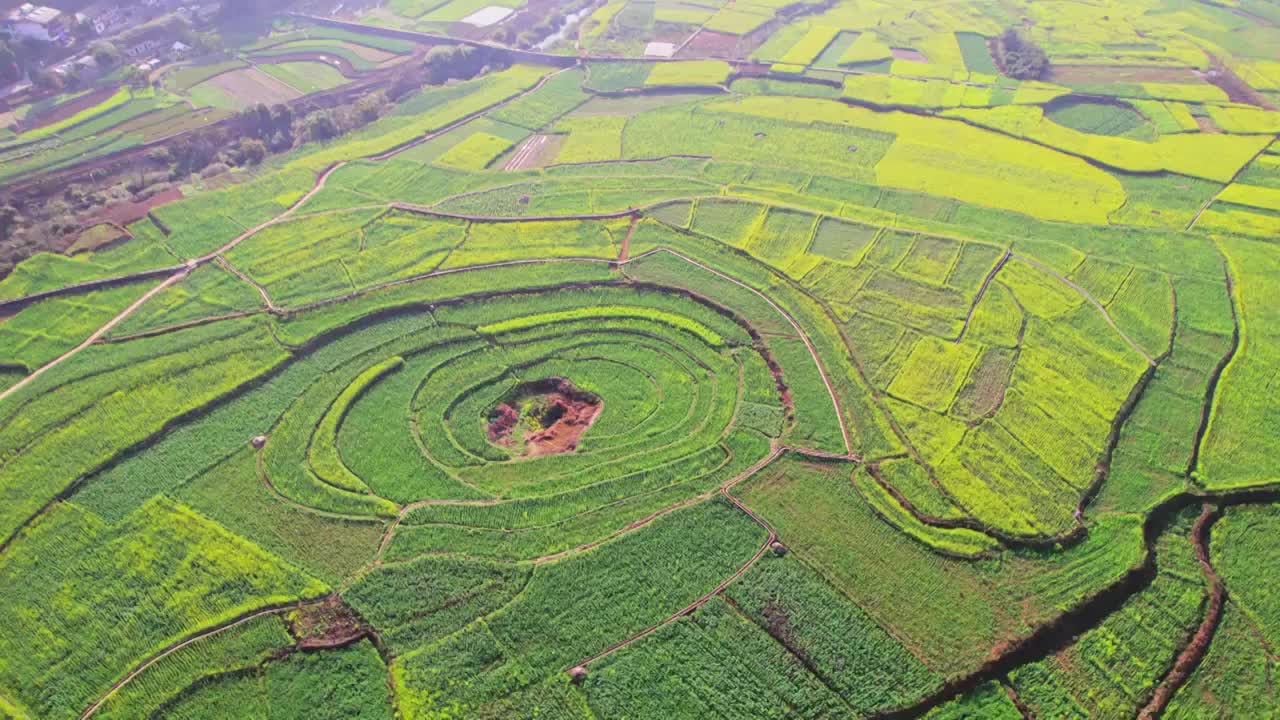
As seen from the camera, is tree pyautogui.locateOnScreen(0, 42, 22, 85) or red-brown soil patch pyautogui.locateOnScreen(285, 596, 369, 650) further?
tree pyautogui.locateOnScreen(0, 42, 22, 85)

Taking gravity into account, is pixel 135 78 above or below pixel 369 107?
above

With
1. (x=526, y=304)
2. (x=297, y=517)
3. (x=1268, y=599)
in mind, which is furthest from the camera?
(x=526, y=304)

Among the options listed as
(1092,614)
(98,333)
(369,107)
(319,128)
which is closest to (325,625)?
(98,333)

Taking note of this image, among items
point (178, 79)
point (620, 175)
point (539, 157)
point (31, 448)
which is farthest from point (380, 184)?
point (178, 79)

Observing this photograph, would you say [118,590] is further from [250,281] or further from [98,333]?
[250,281]

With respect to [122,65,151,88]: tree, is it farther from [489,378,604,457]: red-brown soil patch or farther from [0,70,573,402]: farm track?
[489,378,604,457]: red-brown soil patch

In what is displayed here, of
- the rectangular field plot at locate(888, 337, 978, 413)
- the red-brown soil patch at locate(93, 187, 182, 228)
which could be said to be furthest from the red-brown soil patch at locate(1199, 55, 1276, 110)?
the red-brown soil patch at locate(93, 187, 182, 228)

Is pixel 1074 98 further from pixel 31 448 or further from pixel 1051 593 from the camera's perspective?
pixel 31 448
